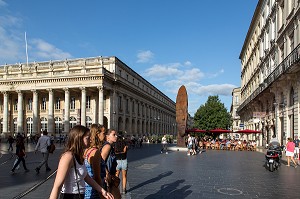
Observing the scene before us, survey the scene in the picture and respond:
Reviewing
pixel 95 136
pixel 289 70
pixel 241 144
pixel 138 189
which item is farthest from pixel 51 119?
pixel 95 136

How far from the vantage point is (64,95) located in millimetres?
53531

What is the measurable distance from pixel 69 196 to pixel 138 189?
5.39m

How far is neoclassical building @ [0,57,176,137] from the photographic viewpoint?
48812 mm

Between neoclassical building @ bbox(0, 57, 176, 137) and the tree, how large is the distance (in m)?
14.6

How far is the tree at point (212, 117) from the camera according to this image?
6031cm

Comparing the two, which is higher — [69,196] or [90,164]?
[90,164]

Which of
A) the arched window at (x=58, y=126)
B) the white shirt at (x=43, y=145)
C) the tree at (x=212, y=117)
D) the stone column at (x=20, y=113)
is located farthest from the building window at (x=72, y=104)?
the white shirt at (x=43, y=145)

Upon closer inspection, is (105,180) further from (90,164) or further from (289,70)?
(289,70)

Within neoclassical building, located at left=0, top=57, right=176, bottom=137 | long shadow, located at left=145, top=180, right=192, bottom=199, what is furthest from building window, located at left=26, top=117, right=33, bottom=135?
long shadow, located at left=145, top=180, right=192, bottom=199

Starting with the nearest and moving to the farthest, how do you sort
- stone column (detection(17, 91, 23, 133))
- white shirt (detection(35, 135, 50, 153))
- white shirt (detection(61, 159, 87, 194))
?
white shirt (detection(61, 159, 87, 194)) → white shirt (detection(35, 135, 50, 153)) → stone column (detection(17, 91, 23, 133))

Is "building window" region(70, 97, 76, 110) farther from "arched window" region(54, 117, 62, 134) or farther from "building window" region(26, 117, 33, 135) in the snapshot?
"building window" region(26, 117, 33, 135)

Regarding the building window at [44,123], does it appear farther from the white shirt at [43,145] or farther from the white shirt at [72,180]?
the white shirt at [72,180]

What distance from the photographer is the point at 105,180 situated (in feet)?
14.8

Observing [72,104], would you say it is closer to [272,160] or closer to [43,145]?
[43,145]
